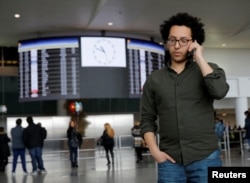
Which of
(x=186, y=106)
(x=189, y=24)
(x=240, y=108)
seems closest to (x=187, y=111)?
(x=186, y=106)

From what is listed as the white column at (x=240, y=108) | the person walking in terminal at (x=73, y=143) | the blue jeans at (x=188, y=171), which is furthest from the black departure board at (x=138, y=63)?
the blue jeans at (x=188, y=171)

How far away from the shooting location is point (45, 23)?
13.6 m

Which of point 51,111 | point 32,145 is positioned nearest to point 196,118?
point 32,145

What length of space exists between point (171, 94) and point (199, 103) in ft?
0.54

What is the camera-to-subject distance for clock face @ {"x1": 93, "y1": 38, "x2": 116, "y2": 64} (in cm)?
1411

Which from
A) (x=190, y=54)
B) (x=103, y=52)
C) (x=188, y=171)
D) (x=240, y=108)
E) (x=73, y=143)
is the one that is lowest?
(x=73, y=143)

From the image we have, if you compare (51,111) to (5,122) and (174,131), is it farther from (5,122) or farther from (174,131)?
(174,131)

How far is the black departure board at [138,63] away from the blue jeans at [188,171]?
12.3 m

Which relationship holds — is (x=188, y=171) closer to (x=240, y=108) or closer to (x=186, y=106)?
(x=186, y=106)

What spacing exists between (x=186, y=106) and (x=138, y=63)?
40.9ft

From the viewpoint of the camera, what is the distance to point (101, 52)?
1409 cm

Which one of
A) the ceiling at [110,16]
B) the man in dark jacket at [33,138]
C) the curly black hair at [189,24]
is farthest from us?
the ceiling at [110,16]

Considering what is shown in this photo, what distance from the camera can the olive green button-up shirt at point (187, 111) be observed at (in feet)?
7.36

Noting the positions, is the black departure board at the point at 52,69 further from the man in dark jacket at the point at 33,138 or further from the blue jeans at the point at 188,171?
the blue jeans at the point at 188,171
